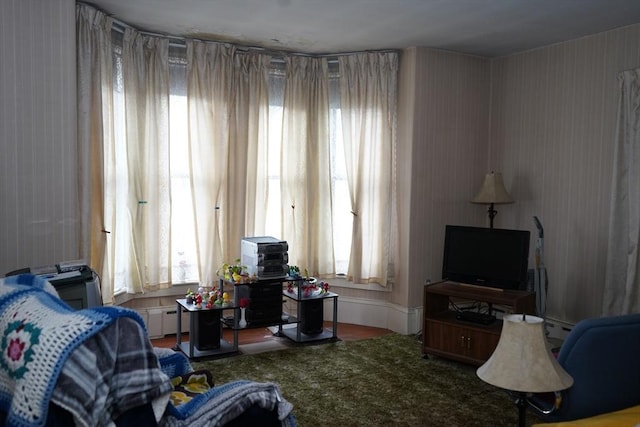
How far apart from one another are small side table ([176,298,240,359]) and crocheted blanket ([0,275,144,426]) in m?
2.71

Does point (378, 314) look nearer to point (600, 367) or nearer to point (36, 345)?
point (600, 367)

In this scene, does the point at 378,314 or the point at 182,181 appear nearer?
the point at 182,181

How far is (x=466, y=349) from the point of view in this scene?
166 inches

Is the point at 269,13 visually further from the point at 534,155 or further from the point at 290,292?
the point at 534,155

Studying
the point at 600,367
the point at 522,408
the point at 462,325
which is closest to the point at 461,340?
the point at 462,325

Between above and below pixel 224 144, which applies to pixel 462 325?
below

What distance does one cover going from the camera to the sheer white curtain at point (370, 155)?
208 inches

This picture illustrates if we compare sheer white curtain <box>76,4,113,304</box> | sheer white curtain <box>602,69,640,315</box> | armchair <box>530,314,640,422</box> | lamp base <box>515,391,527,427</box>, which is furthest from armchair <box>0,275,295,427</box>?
sheer white curtain <box>602,69,640,315</box>

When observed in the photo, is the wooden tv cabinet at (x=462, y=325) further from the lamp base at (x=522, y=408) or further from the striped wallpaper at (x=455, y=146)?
the lamp base at (x=522, y=408)

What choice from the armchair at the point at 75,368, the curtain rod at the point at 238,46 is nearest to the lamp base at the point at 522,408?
the armchair at the point at 75,368

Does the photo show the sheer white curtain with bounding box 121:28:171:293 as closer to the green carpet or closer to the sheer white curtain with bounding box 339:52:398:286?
the green carpet

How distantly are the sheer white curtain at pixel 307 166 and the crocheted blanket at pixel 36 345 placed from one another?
3.78m

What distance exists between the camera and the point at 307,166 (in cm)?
541

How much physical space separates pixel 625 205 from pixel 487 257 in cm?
115
